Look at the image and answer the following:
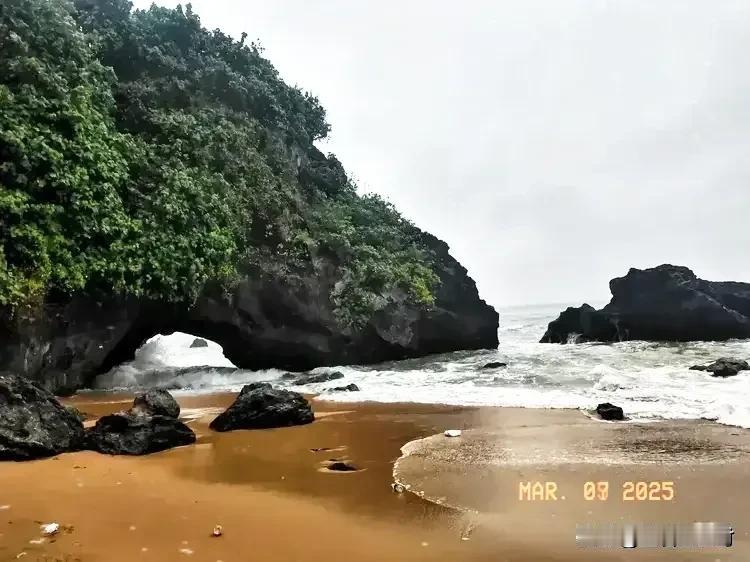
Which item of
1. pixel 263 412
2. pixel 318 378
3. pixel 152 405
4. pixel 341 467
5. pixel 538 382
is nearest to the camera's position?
pixel 341 467

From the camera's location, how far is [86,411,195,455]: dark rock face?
6023mm

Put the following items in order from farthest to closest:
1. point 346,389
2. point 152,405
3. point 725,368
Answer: point 725,368, point 346,389, point 152,405

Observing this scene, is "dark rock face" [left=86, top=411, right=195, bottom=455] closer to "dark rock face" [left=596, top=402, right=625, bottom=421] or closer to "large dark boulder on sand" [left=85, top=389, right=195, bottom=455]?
"large dark boulder on sand" [left=85, top=389, right=195, bottom=455]

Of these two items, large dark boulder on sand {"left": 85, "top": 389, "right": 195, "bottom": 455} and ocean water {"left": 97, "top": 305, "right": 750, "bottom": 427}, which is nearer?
large dark boulder on sand {"left": 85, "top": 389, "right": 195, "bottom": 455}

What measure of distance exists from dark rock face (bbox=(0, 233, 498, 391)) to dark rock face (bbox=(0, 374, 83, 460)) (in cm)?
466

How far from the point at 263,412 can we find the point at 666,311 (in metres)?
26.3

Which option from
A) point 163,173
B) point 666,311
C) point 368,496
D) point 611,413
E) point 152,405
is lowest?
point 368,496

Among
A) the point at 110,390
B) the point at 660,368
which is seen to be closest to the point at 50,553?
the point at 110,390

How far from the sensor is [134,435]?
6.15 metres

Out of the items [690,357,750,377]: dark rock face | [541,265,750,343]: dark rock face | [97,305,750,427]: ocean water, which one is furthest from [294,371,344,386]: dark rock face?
[541,265,750,343]: dark rock face

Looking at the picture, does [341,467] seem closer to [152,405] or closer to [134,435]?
[134,435]

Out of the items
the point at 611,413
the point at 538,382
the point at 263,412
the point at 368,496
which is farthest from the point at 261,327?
the point at 368,496

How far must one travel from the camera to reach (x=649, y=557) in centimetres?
319

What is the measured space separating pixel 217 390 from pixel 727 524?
11.2 metres
